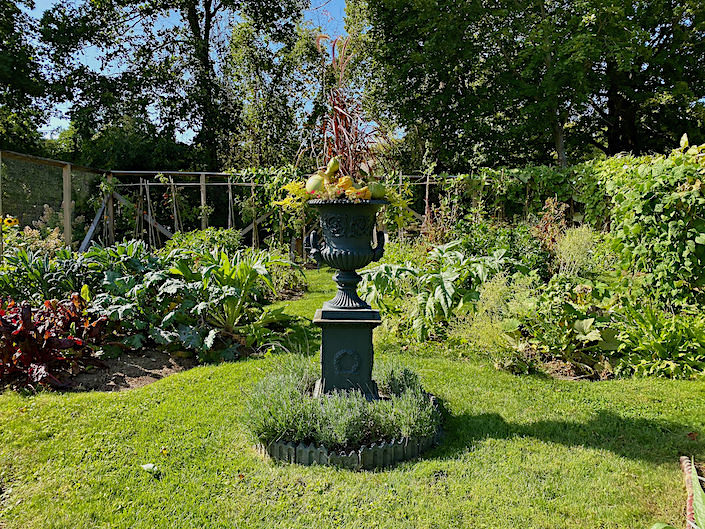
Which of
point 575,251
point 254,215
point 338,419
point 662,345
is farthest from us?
point 254,215

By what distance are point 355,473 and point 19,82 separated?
1451 centimetres

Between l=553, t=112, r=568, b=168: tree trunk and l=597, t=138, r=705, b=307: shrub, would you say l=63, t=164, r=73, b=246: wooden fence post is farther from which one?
l=553, t=112, r=568, b=168: tree trunk

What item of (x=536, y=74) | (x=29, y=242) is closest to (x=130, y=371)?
(x=29, y=242)

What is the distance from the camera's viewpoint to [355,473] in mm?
2564

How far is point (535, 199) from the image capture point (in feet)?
30.8

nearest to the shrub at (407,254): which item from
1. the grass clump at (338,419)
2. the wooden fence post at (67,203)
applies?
the grass clump at (338,419)

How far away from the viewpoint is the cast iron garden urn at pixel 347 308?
2.93 metres

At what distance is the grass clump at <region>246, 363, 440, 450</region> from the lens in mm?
2686

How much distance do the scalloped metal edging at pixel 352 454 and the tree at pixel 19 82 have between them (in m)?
13.7

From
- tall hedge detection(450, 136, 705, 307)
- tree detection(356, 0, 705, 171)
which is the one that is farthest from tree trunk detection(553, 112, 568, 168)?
tall hedge detection(450, 136, 705, 307)

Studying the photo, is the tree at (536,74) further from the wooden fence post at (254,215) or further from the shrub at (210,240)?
the shrub at (210,240)

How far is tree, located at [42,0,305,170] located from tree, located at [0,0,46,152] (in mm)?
656

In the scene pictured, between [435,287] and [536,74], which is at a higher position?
[536,74]

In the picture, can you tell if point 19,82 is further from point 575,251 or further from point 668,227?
point 668,227
